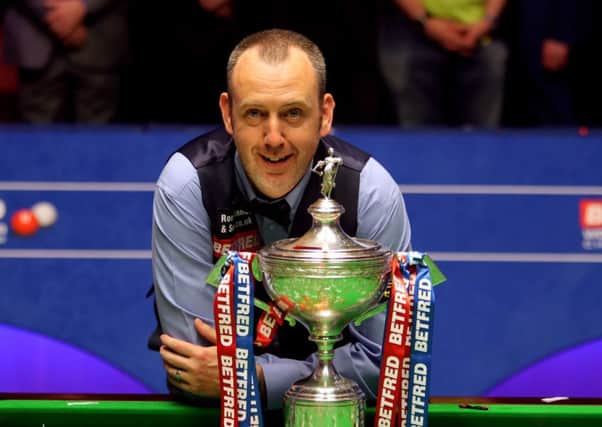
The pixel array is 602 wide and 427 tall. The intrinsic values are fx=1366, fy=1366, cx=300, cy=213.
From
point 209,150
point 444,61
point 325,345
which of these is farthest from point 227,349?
point 444,61

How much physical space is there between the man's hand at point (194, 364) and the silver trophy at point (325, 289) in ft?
0.78

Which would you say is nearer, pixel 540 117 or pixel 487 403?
pixel 487 403

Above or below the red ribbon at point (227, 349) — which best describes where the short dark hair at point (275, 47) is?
above

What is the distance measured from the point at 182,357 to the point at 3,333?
0.74m

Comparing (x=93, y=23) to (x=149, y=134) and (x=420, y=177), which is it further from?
(x=420, y=177)

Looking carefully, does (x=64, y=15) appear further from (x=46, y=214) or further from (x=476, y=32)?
(x=476, y=32)

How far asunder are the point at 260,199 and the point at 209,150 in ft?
0.50

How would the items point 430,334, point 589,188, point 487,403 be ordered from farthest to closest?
point 589,188 < point 487,403 < point 430,334

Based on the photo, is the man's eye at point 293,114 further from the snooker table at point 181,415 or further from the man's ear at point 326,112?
the snooker table at point 181,415

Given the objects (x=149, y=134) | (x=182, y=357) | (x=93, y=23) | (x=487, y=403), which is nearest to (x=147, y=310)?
(x=149, y=134)

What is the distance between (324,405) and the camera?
2010mm

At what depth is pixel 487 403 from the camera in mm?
2250

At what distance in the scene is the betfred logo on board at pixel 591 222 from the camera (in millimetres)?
3932

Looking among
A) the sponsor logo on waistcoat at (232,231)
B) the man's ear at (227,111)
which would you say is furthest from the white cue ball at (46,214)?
the man's ear at (227,111)
